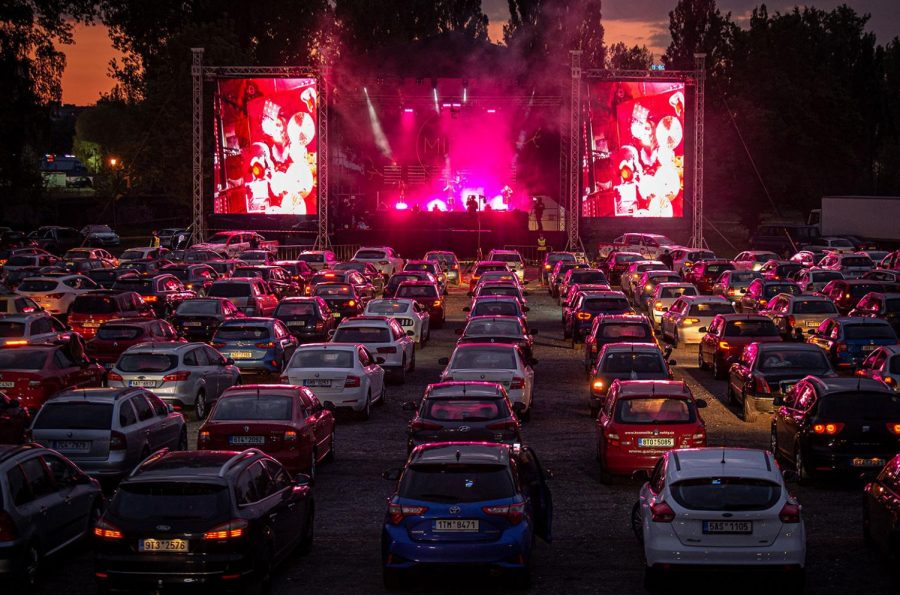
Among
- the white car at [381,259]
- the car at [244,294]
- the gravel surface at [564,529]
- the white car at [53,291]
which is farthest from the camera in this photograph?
the white car at [381,259]

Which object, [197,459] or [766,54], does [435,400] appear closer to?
[197,459]

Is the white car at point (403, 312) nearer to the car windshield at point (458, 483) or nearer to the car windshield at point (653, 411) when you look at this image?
the car windshield at point (653, 411)

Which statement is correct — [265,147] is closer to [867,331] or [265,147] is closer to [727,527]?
[867,331]

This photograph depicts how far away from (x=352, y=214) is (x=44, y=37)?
20.2 m

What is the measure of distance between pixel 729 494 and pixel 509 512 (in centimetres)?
207

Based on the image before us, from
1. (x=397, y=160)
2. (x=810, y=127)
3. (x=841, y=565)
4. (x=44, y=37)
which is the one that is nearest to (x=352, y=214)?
(x=397, y=160)

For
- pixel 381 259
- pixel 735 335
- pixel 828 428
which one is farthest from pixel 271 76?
pixel 828 428

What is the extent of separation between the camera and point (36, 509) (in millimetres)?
13523

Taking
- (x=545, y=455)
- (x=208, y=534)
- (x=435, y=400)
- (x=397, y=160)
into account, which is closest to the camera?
(x=208, y=534)

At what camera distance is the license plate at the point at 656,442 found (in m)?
18.5

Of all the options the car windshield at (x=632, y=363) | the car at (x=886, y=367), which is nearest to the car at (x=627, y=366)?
the car windshield at (x=632, y=363)

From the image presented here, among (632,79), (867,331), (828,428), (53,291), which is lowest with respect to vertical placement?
(828,428)

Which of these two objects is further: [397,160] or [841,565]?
[397,160]

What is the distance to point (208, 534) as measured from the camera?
12.1m
